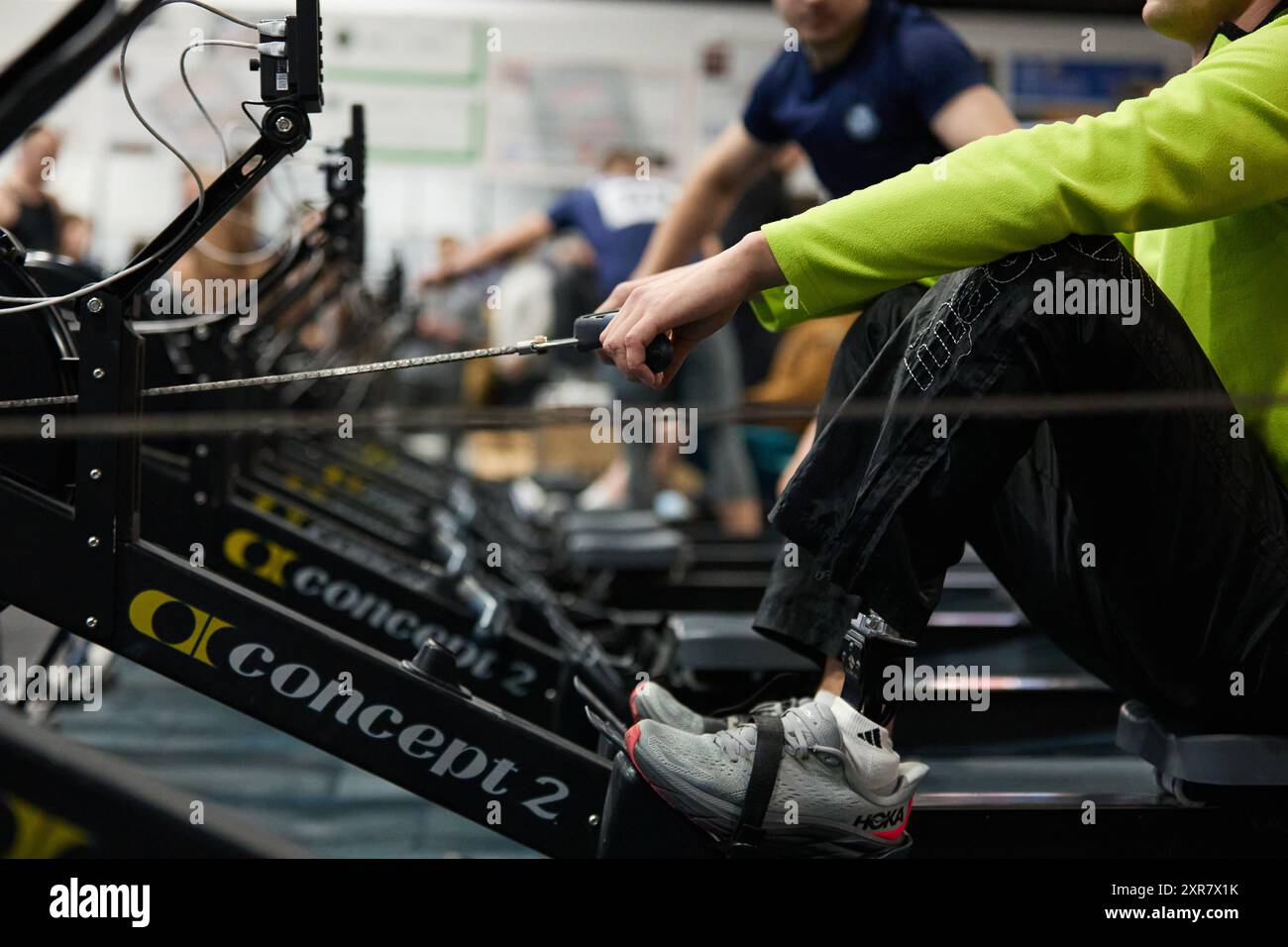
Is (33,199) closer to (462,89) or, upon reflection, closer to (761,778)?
(462,89)

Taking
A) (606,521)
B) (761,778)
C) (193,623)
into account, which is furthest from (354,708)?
(606,521)

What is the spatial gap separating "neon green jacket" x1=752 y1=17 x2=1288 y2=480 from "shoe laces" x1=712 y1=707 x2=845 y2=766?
42cm

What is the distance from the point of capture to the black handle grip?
4.53 ft

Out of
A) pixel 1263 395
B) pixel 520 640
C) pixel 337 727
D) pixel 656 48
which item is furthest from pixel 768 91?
pixel 656 48

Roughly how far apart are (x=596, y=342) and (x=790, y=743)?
0.44 m

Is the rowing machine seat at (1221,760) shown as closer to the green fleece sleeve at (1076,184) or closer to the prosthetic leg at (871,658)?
the prosthetic leg at (871,658)

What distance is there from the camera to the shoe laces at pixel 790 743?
138cm

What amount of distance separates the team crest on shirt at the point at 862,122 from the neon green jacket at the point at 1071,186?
3.78 ft

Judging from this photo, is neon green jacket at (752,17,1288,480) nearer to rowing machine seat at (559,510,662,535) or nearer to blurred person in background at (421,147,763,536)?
rowing machine seat at (559,510,662,535)

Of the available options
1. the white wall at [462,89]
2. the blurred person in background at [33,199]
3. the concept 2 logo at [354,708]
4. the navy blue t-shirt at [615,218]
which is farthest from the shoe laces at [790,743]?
the white wall at [462,89]

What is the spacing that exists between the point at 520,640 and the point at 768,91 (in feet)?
3.78

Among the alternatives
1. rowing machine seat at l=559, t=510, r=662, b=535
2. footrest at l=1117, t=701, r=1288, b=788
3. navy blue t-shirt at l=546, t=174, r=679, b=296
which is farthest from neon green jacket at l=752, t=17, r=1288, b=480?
navy blue t-shirt at l=546, t=174, r=679, b=296

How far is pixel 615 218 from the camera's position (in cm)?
533
